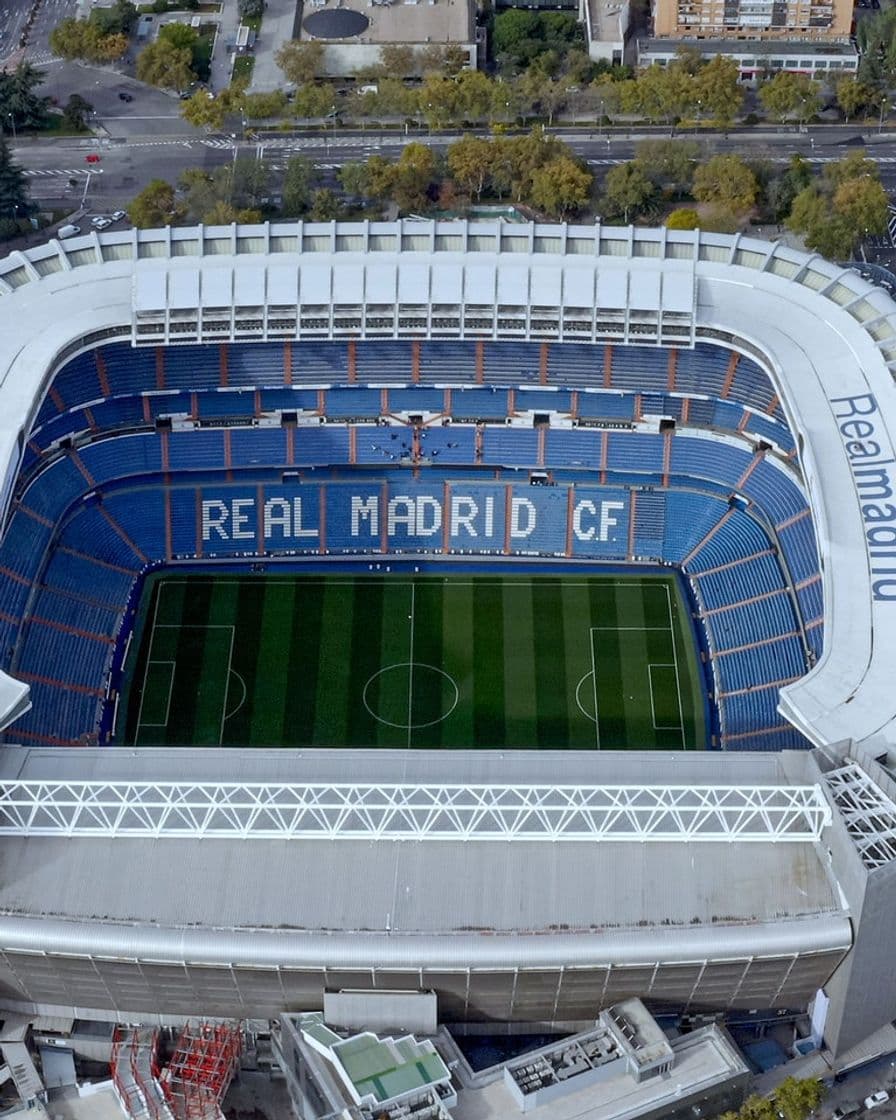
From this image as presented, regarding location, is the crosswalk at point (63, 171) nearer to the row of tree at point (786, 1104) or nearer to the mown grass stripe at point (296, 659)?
the mown grass stripe at point (296, 659)

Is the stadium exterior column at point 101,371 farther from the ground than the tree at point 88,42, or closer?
closer

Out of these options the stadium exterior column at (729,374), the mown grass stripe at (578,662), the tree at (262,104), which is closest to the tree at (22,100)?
the tree at (262,104)

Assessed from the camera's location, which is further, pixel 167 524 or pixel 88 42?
pixel 88 42

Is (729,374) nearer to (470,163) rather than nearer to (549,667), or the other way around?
(549,667)

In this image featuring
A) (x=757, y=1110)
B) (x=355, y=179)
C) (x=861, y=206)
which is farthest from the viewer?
(x=355, y=179)

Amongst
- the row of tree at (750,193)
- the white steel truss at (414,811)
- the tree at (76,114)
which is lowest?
the white steel truss at (414,811)

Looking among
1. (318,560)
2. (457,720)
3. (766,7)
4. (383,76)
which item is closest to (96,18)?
(383,76)

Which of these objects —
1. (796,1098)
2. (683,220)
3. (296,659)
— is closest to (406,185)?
(683,220)
